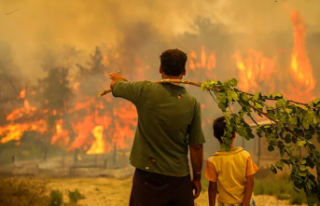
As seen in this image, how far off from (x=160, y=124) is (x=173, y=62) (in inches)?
17.0

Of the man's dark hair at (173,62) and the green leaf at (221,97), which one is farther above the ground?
the man's dark hair at (173,62)

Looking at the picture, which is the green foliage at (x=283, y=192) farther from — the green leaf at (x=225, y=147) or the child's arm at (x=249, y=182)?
the green leaf at (x=225, y=147)

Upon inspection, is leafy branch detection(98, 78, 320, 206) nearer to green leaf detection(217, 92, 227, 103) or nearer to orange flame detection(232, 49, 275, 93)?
green leaf detection(217, 92, 227, 103)

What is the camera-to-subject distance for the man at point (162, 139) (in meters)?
1.91

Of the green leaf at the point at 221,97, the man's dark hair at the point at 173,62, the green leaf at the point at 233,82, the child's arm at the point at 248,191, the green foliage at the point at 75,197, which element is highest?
the man's dark hair at the point at 173,62

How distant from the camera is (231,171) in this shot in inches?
89.4

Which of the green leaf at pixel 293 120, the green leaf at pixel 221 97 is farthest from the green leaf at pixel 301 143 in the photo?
the green leaf at pixel 221 97

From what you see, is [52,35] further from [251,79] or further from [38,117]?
[251,79]

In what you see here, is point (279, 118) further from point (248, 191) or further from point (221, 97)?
point (248, 191)

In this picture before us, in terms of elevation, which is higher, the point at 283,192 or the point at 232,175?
the point at 232,175

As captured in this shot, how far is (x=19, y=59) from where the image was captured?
9.91 meters

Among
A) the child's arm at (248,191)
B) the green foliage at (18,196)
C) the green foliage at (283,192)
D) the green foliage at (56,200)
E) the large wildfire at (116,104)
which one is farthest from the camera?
the large wildfire at (116,104)

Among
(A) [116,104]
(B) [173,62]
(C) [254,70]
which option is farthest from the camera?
(A) [116,104]

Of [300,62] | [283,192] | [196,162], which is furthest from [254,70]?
[196,162]
